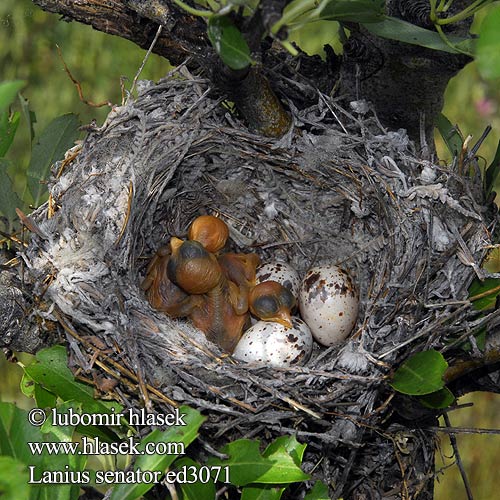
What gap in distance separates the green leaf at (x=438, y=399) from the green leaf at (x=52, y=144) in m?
0.91

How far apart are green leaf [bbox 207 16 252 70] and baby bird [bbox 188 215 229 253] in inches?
32.0

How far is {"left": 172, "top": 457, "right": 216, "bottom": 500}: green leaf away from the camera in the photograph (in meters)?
1.12

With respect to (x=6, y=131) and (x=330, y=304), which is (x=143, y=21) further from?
(x=330, y=304)

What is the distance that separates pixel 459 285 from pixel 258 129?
1.69ft

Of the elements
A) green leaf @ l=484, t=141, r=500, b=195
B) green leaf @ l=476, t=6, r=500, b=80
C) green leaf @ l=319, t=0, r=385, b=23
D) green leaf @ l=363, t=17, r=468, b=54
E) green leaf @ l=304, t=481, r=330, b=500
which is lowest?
green leaf @ l=304, t=481, r=330, b=500

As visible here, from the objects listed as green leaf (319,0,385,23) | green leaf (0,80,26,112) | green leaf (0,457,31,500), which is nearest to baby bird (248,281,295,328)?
green leaf (319,0,385,23)

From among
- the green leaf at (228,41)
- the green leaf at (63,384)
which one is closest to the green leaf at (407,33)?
→ the green leaf at (228,41)

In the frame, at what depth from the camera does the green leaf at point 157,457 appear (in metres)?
0.99

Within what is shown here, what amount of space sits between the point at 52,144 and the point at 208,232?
41 centimetres

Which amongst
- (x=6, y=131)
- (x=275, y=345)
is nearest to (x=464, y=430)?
(x=275, y=345)

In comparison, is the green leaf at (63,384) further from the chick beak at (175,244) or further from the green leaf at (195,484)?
the chick beak at (175,244)

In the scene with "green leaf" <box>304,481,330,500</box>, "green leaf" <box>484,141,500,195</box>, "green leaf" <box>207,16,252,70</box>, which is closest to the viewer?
"green leaf" <box>207,16,252,70</box>

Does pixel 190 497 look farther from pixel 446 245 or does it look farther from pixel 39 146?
pixel 39 146

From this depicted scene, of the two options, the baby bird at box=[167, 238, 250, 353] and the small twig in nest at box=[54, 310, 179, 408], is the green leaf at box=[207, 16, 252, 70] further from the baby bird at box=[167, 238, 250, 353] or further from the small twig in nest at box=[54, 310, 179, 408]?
the baby bird at box=[167, 238, 250, 353]
